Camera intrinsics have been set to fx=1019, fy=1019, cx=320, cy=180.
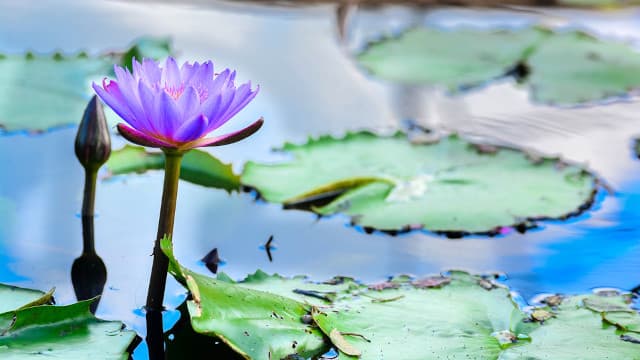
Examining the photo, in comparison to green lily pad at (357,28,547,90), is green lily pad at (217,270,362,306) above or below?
below

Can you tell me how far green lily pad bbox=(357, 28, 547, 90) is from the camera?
234 centimetres

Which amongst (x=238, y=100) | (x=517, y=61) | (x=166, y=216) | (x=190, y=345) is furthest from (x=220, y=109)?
(x=517, y=61)

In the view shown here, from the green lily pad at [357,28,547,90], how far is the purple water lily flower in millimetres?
1214

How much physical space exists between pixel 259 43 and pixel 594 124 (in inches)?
33.4

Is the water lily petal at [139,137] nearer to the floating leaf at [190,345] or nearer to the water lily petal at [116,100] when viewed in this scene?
the water lily petal at [116,100]

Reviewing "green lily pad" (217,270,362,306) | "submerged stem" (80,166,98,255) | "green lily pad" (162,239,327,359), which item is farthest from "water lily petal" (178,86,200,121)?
"submerged stem" (80,166,98,255)

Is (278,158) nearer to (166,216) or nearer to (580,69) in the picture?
(166,216)

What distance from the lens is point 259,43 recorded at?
248 cm

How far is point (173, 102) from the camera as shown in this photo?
1073 millimetres

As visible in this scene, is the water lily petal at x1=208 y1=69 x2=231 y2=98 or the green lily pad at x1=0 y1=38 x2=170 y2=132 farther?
the green lily pad at x1=0 y1=38 x2=170 y2=132

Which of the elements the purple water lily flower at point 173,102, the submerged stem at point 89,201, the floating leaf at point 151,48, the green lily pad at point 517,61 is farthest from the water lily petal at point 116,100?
the green lily pad at point 517,61

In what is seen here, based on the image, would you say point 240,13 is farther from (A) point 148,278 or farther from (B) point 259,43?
(A) point 148,278

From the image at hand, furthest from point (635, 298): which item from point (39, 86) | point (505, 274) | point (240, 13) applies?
point (240, 13)

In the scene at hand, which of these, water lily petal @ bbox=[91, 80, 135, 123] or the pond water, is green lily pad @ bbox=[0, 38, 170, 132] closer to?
the pond water
